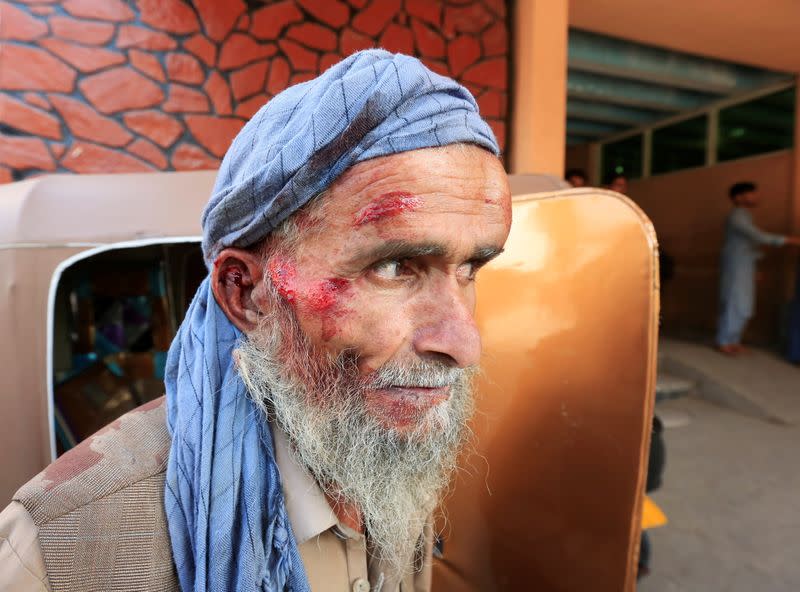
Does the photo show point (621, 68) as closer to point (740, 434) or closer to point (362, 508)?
point (740, 434)

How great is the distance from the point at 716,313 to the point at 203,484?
8546 mm

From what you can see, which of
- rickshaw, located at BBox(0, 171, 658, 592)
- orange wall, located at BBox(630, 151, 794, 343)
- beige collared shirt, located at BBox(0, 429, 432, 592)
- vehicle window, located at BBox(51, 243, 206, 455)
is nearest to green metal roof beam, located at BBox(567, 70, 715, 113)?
orange wall, located at BBox(630, 151, 794, 343)

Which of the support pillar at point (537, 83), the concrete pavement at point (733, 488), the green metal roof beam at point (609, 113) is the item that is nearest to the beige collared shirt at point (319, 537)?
the concrete pavement at point (733, 488)

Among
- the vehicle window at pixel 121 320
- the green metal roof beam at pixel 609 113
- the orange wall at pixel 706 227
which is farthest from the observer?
the green metal roof beam at pixel 609 113

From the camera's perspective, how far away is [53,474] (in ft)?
2.67

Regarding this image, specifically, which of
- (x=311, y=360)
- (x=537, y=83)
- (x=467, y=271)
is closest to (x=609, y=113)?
(x=537, y=83)

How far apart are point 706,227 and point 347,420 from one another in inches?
333

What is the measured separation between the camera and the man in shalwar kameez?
609cm

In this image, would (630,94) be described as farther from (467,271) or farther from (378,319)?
(378,319)

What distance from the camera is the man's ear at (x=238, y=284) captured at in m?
1.02

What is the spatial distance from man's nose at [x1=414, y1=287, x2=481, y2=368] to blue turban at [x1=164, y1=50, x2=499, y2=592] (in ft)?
0.97

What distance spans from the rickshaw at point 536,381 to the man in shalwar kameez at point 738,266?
604cm

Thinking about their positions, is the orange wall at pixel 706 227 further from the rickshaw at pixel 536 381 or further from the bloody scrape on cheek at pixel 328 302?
the bloody scrape on cheek at pixel 328 302

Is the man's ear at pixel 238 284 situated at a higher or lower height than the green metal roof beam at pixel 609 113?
lower
